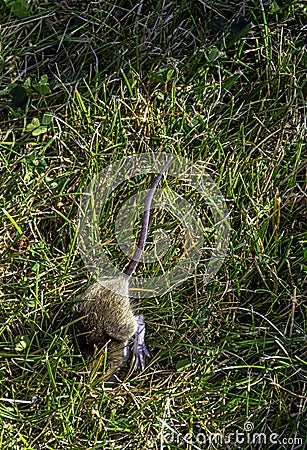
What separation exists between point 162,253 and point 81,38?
115cm

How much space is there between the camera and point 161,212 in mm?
3459

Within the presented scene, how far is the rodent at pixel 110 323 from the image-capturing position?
10.2ft

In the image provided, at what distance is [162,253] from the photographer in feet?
11.2

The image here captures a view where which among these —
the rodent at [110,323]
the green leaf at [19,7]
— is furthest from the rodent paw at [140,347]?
the green leaf at [19,7]

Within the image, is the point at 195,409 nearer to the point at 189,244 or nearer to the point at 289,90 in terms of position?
the point at 189,244

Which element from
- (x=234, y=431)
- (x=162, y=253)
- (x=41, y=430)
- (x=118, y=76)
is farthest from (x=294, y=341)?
(x=118, y=76)

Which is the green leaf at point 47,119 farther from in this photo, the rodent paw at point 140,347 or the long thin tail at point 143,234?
the rodent paw at point 140,347

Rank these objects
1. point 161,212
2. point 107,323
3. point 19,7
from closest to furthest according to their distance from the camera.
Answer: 1. point 107,323
2. point 161,212
3. point 19,7

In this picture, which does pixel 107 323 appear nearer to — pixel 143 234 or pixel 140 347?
pixel 140 347

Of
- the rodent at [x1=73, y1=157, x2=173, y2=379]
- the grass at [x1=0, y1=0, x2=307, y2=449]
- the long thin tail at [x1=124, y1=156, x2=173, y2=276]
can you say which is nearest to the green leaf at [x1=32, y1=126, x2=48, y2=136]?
the grass at [x1=0, y1=0, x2=307, y2=449]

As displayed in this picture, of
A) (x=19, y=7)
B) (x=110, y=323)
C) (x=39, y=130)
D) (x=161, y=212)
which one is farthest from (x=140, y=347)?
(x=19, y=7)

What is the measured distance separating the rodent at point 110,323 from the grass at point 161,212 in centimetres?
8

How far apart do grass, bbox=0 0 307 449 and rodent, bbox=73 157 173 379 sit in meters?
0.08

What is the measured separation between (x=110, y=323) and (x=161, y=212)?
62 cm
